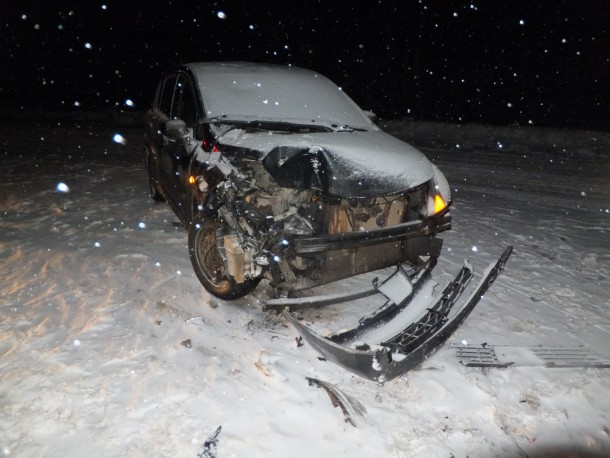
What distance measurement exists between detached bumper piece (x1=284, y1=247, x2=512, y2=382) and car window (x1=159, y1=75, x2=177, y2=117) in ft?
10.0

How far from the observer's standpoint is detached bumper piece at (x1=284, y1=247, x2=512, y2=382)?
95.0 inches

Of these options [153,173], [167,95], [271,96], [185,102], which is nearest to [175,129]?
[185,102]

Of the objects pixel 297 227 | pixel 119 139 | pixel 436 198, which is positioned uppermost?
pixel 436 198

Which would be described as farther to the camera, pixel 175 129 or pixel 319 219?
pixel 175 129

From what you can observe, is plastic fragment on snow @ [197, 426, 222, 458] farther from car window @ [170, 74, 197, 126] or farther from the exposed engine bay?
car window @ [170, 74, 197, 126]

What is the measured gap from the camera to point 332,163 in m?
2.78

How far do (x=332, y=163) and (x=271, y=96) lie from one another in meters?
1.62

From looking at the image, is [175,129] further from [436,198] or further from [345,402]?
[345,402]

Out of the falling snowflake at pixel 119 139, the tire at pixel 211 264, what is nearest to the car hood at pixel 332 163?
the tire at pixel 211 264

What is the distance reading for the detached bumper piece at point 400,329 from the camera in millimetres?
2412

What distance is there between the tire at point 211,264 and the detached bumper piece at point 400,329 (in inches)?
21.7

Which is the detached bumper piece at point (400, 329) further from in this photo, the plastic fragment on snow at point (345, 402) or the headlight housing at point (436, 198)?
the headlight housing at point (436, 198)

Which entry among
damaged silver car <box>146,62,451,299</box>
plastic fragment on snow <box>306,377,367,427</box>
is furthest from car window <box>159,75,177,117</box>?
plastic fragment on snow <box>306,377,367,427</box>

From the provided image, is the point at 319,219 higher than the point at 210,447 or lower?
higher
